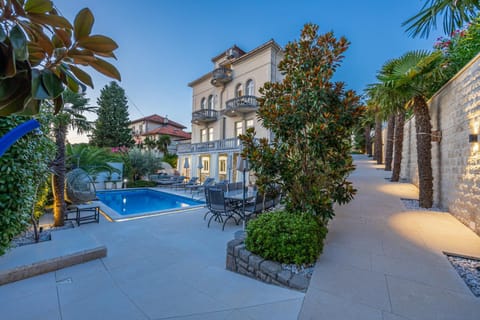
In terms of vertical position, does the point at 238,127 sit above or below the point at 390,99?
above

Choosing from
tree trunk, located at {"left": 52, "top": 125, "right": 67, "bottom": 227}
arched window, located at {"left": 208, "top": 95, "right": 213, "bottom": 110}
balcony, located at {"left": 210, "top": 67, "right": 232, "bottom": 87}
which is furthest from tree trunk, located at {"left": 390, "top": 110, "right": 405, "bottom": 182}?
arched window, located at {"left": 208, "top": 95, "right": 213, "bottom": 110}

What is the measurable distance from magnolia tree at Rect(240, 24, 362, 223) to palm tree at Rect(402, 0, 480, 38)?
121cm

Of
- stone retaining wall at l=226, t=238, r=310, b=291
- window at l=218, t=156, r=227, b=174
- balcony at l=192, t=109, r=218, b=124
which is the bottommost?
stone retaining wall at l=226, t=238, r=310, b=291

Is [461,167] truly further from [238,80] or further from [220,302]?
[238,80]

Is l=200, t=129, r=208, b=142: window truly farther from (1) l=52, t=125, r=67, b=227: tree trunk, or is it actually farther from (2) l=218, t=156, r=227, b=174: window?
(1) l=52, t=125, r=67, b=227: tree trunk

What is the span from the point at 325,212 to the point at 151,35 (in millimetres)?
10587

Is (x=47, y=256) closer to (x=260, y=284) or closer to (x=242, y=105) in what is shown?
(x=260, y=284)

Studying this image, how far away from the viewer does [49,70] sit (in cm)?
81

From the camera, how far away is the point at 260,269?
3.20 m

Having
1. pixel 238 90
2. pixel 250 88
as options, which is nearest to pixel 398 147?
pixel 250 88

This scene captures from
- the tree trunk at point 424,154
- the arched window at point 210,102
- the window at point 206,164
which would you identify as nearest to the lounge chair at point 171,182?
the window at point 206,164

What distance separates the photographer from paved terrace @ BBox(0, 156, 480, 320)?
244 centimetres

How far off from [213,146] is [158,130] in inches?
567

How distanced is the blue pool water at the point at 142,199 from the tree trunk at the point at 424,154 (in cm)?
916
